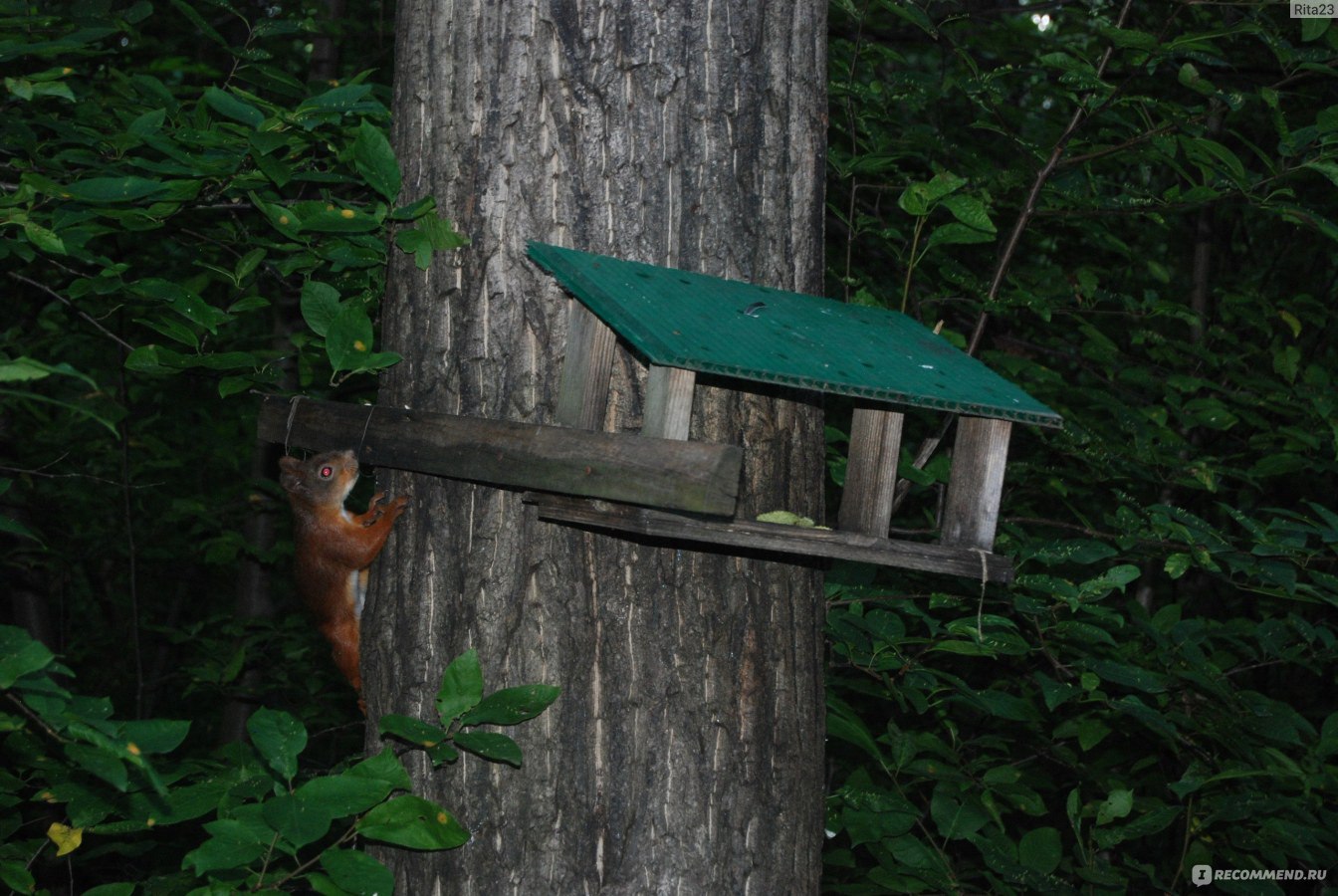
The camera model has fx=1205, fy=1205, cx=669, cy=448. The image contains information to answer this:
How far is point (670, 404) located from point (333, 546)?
1078 mm

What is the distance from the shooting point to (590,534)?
1903mm

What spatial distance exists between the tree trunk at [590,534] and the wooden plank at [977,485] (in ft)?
0.95

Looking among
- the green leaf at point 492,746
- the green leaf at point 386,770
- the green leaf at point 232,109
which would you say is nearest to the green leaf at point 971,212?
the green leaf at point 232,109

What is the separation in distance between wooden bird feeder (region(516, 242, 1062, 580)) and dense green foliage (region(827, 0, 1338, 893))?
285mm

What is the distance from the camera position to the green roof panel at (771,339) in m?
1.65

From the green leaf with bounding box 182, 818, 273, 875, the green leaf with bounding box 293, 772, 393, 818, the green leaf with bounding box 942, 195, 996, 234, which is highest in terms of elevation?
the green leaf with bounding box 942, 195, 996, 234

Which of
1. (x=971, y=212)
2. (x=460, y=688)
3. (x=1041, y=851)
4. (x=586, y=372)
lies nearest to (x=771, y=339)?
(x=586, y=372)

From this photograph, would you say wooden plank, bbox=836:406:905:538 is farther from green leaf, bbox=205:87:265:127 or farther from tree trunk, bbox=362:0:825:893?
green leaf, bbox=205:87:265:127

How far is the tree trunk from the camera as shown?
189 cm

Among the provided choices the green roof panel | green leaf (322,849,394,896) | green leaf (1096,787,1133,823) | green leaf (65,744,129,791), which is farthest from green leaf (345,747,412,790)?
green leaf (1096,787,1133,823)

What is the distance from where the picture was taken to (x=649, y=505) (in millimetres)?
1641

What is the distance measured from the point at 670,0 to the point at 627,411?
2.16ft

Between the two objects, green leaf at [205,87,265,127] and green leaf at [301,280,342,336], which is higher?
green leaf at [205,87,265,127]

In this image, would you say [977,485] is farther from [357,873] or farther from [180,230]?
[180,230]
